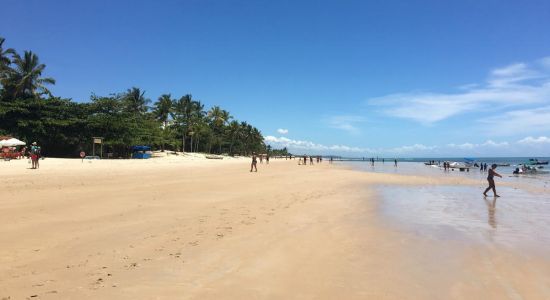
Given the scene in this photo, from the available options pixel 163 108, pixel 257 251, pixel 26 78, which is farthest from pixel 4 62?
pixel 257 251

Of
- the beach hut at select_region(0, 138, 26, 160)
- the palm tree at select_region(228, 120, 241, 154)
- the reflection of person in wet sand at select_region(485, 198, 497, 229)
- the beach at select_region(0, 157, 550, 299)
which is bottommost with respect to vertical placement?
the reflection of person in wet sand at select_region(485, 198, 497, 229)

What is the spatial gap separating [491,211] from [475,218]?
7.75 ft

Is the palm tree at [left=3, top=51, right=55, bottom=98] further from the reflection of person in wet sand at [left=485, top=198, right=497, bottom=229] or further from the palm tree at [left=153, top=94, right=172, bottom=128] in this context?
the reflection of person in wet sand at [left=485, top=198, right=497, bottom=229]

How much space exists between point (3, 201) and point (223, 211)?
6943 millimetres

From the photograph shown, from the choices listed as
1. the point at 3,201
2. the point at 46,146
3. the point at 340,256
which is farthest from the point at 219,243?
the point at 46,146

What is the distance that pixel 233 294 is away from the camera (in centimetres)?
475

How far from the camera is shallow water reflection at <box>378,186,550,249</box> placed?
9.00m

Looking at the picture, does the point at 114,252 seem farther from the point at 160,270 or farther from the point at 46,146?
the point at 46,146

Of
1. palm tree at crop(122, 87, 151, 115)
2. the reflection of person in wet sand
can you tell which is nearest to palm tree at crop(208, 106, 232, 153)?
palm tree at crop(122, 87, 151, 115)

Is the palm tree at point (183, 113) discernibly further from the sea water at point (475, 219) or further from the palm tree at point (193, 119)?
the sea water at point (475, 219)

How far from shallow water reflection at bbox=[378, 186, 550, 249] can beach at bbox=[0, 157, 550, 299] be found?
67mm

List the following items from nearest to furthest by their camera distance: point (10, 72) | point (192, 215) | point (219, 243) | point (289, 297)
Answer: point (289, 297) → point (219, 243) → point (192, 215) → point (10, 72)

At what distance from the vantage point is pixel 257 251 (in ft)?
22.7

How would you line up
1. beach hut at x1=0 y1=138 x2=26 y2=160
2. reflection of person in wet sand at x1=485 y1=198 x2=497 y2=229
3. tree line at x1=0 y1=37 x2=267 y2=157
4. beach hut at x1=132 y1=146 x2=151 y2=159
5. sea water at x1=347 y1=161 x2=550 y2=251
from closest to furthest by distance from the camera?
1. sea water at x1=347 y1=161 x2=550 y2=251
2. reflection of person in wet sand at x1=485 y1=198 x2=497 y2=229
3. beach hut at x1=0 y1=138 x2=26 y2=160
4. tree line at x1=0 y1=37 x2=267 y2=157
5. beach hut at x1=132 y1=146 x2=151 y2=159
